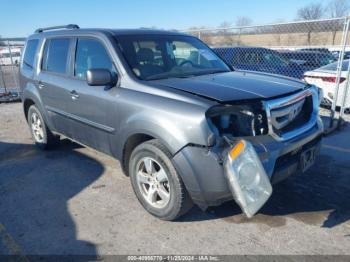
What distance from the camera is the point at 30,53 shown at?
220 inches

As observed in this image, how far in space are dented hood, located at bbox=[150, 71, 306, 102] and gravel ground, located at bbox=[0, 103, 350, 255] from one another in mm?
Answer: 1282

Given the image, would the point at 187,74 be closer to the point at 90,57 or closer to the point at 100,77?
the point at 100,77

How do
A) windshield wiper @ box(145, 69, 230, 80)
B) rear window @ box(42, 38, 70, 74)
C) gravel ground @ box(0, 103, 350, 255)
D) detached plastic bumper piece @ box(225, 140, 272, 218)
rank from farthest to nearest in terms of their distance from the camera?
rear window @ box(42, 38, 70, 74) → windshield wiper @ box(145, 69, 230, 80) → gravel ground @ box(0, 103, 350, 255) → detached plastic bumper piece @ box(225, 140, 272, 218)

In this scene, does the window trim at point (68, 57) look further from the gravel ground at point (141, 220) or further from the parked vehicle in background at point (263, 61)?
the parked vehicle in background at point (263, 61)

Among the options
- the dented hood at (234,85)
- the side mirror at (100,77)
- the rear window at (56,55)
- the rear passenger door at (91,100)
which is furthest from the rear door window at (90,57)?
the dented hood at (234,85)

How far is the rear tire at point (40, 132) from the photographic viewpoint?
5.49m

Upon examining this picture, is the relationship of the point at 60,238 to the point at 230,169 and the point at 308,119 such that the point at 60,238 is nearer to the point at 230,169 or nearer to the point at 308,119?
the point at 230,169

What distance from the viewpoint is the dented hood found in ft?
10.1

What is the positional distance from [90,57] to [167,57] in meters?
0.95

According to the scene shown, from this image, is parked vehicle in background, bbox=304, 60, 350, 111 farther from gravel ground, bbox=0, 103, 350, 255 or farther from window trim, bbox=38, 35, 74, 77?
window trim, bbox=38, 35, 74, 77

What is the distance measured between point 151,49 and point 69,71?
A: 3.98ft

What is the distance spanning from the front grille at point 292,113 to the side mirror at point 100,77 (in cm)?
164

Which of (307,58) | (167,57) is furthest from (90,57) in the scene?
(307,58)

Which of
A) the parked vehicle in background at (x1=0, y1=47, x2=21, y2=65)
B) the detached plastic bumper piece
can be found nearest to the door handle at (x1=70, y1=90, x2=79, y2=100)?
the detached plastic bumper piece
